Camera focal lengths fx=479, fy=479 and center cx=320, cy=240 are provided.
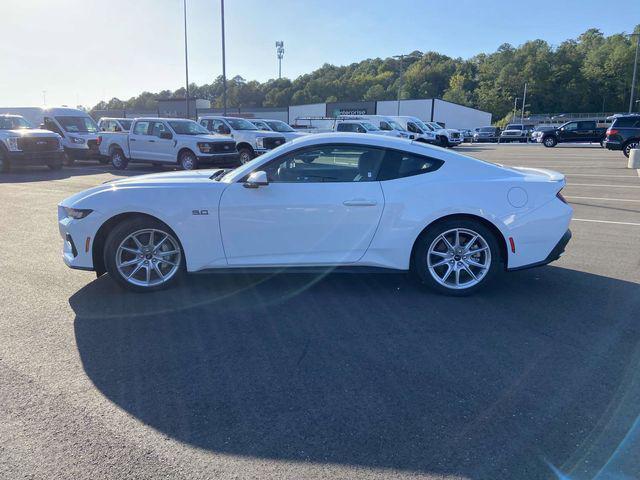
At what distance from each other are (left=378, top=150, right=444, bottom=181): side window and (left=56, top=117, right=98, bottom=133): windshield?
1877 centimetres

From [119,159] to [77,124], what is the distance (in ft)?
12.7

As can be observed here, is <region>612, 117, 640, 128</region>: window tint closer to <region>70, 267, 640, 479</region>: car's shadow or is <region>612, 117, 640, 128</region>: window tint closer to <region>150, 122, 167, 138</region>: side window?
<region>150, 122, 167, 138</region>: side window

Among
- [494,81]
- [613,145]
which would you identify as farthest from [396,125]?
[494,81]

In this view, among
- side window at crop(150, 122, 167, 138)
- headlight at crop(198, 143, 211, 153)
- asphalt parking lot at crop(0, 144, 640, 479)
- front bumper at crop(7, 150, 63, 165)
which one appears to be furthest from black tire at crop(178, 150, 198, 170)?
asphalt parking lot at crop(0, 144, 640, 479)

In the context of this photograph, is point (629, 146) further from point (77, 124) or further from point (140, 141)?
point (77, 124)

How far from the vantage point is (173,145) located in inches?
629

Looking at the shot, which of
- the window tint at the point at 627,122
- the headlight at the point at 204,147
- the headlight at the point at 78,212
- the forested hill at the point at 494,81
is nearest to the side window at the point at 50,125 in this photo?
the headlight at the point at 204,147

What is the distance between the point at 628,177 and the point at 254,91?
130 m

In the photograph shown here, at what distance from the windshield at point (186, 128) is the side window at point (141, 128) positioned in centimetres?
103

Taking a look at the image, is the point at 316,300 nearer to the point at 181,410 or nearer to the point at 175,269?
the point at 175,269

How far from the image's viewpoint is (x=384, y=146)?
466 centimetres

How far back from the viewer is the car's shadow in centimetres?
258

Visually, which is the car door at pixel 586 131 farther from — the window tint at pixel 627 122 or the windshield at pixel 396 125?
the windshield at pixel 396 125

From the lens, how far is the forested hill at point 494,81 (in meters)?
98.0
